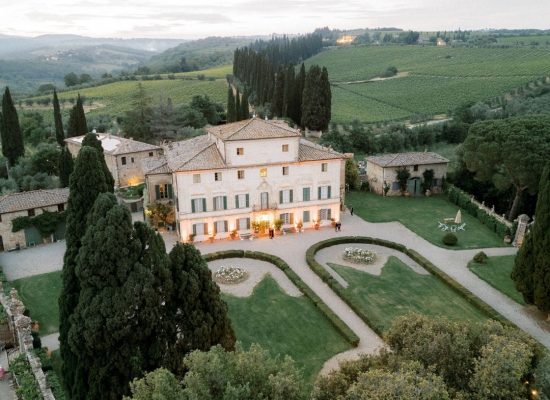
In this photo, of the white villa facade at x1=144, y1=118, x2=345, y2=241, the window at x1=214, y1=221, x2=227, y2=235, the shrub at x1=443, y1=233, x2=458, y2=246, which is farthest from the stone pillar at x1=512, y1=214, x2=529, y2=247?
the window at x1=214, y1=221, x2=227, y2=235

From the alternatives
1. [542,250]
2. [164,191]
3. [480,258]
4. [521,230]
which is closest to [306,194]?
[164,191]

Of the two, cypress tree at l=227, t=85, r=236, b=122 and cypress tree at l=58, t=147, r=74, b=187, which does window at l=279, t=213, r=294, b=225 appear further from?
cypress tree at l=227, t=85, r=236, b=122

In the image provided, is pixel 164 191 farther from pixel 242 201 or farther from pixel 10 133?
pixel 10 133

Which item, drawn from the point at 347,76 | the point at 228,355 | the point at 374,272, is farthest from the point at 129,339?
the point at 347,76

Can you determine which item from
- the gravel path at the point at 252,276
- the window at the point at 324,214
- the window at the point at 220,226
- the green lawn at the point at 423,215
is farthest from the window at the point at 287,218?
the green lawn at the point at 423,215

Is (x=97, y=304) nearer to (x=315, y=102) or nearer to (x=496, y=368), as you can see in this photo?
(x=496, y=368)

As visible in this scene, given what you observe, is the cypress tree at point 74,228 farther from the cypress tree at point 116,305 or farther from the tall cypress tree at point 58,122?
the tall cypress tree at point 58,122
